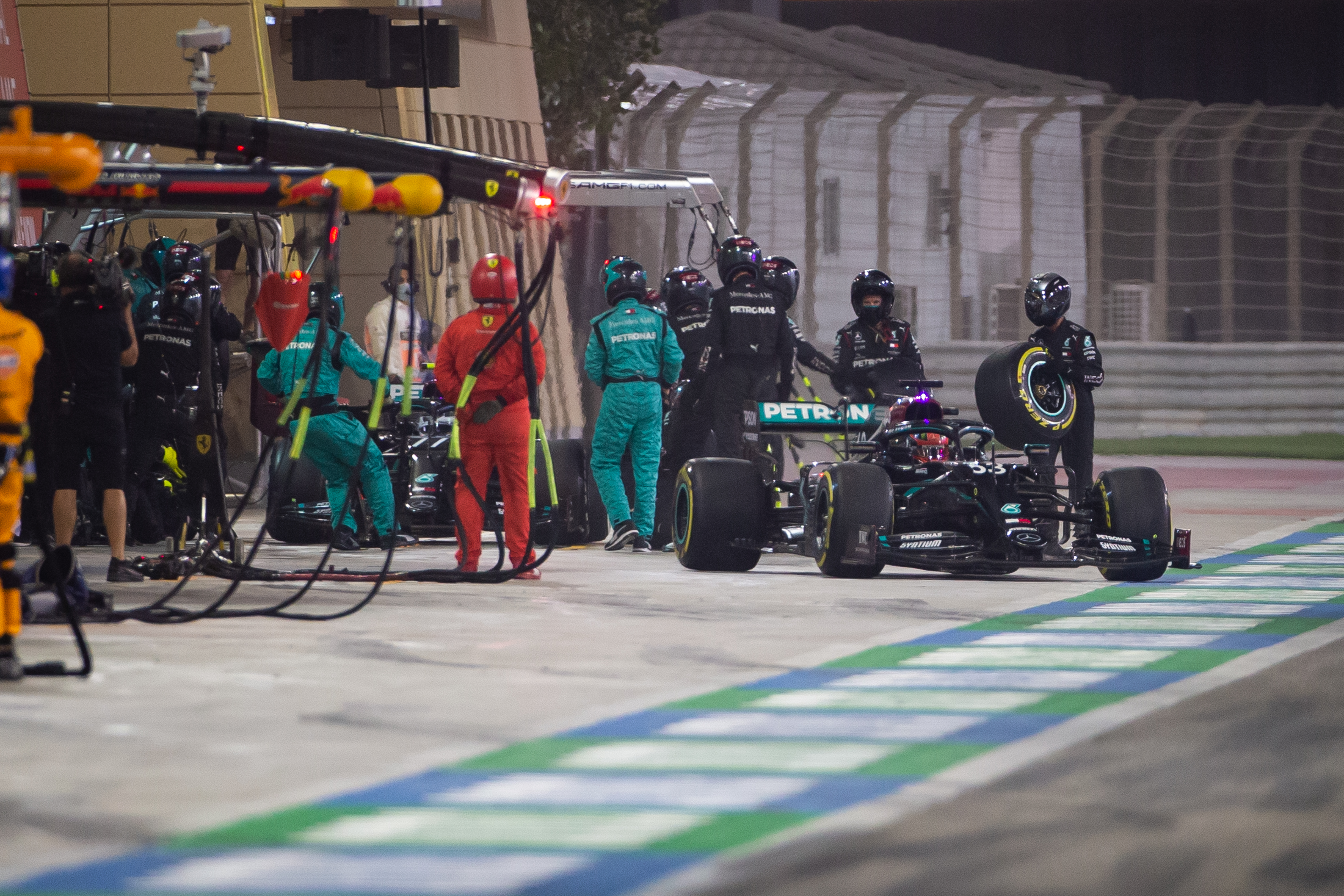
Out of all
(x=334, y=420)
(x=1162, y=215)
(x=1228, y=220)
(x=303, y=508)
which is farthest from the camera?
(x=1228, y=220)

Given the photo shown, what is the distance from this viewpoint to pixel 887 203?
972 inches

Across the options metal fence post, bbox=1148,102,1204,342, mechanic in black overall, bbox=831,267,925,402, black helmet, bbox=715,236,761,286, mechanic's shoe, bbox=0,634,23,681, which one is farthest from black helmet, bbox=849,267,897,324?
metal fence post, bbox=1148,102,1204,342

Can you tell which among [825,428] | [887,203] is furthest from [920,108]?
[825,428]

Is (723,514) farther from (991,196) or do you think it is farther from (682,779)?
(991,196)

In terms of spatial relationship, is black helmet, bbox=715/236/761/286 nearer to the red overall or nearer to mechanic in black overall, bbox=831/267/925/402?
mechanic in black overall, bbox=831/267/925/402

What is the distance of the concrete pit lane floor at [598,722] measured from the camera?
199 inches

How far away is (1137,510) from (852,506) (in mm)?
1612

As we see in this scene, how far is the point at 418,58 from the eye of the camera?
17750mm

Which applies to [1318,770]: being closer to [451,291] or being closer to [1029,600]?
[1029,600]

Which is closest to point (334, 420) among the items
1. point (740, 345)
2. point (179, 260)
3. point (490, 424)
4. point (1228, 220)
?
point (179, 260)

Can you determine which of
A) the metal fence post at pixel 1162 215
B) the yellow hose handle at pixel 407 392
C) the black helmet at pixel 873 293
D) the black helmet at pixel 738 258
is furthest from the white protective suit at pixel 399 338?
the metal fence post at pixel 1162 215

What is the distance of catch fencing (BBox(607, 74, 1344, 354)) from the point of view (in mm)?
24484

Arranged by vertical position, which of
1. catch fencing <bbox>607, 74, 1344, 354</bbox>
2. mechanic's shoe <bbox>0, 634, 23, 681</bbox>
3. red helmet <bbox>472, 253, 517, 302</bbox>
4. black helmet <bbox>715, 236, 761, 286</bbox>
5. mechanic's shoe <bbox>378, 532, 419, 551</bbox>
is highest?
catch fencing <bbox>607, 74, 1344, 354</bbox>

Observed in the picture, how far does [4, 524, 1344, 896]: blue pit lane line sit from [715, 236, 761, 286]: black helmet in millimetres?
5111
